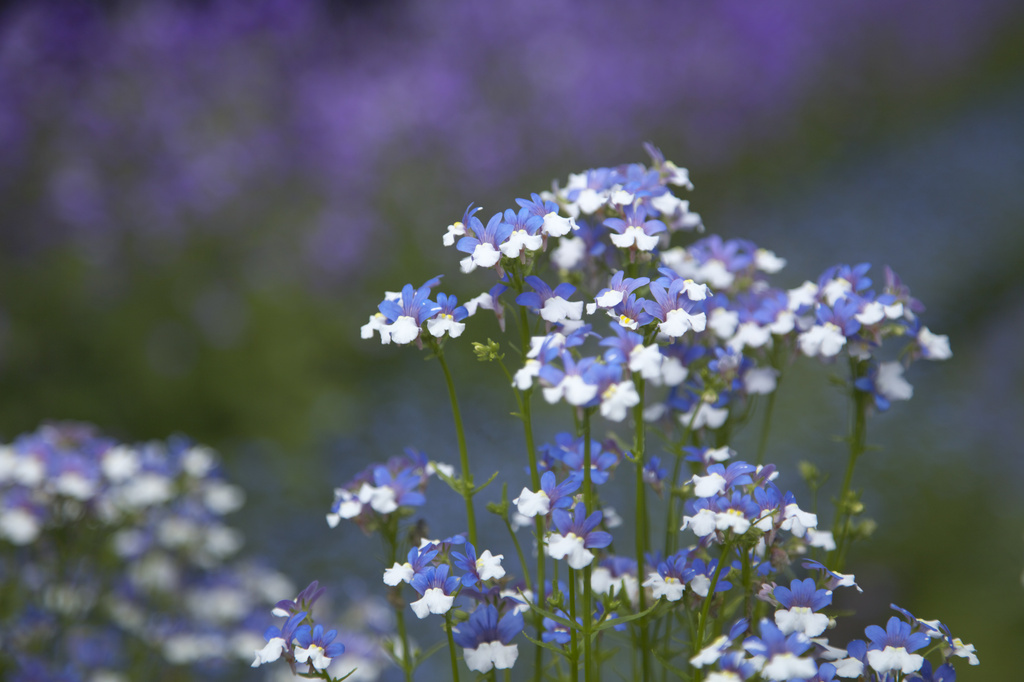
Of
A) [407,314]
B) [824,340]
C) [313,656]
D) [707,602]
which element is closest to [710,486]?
[707,602]

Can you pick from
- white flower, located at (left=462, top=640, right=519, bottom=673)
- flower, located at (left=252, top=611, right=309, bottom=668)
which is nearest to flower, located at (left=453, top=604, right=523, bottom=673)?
white flower, located at (left=462, top=640, right=519, bottom=673)

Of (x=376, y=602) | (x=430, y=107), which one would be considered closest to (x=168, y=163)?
(x=430, y=107)

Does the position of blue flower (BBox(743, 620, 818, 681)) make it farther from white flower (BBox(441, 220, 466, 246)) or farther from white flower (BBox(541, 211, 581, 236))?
white flower (BBox(441, 220, 466, 246))

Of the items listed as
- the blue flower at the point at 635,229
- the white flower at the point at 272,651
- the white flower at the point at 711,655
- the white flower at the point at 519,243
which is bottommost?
the white flower at the point at 711,655

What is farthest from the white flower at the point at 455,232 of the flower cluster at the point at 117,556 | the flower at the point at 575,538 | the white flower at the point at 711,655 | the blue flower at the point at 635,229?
the flower cluster at the point at 117,556

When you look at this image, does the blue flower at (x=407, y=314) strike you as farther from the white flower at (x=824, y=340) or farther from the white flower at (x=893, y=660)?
the white flower at (x=893, y=660)

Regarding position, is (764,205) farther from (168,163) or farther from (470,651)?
(470,651)
